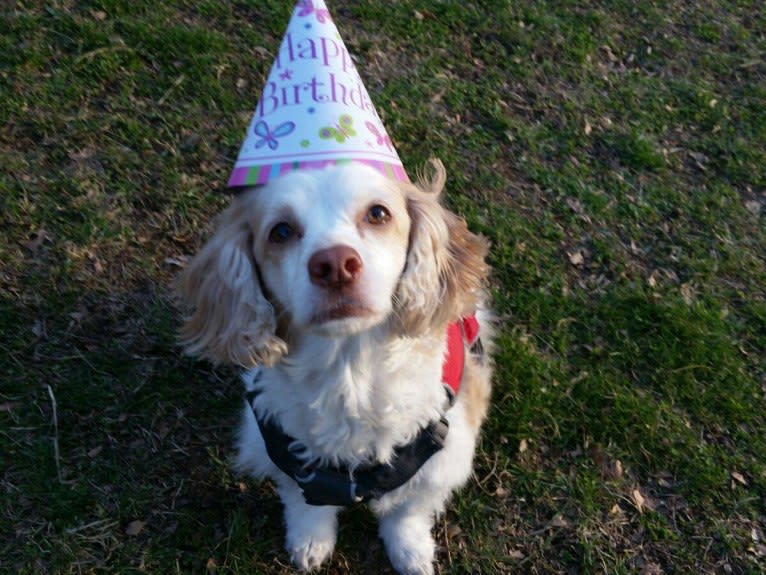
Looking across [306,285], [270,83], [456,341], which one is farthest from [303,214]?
[456,341]

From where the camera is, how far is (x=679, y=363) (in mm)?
3859

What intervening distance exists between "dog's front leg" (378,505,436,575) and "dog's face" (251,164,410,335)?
4.02 ft

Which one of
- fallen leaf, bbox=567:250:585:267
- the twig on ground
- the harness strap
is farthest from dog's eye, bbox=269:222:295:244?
fallen leaf, bbox=567:250:585:267

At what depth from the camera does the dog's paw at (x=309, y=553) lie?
301 cm

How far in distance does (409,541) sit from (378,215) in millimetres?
1585

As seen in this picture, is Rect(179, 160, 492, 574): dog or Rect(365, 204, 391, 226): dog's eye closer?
Rect(179, 160, 492, 574): dog

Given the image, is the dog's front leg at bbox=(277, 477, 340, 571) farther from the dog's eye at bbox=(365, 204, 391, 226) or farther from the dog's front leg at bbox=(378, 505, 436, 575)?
the dog's eye at bbox=(365, 204, 391, 226)

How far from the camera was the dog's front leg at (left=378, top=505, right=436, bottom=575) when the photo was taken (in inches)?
119

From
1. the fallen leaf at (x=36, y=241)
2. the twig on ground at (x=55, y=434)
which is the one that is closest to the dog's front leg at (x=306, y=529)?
the twig on ground at (x=55, y=434)

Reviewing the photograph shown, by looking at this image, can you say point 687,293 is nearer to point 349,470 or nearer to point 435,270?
point 435,270

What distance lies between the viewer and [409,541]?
303 centimetres

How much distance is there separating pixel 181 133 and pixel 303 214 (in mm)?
2576

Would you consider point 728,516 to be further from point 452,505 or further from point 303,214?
point 303,214

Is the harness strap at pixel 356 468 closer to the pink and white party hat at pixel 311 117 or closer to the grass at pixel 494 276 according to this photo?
the grass at pixel 494 276
